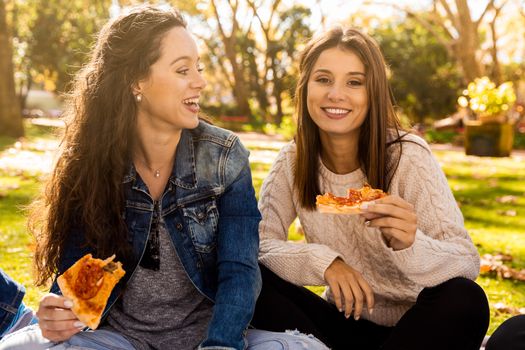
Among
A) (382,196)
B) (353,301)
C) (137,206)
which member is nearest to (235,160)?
(137,206)

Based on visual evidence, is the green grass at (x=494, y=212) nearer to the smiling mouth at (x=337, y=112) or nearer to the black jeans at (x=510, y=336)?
the black jeans at (x=510, y=336)

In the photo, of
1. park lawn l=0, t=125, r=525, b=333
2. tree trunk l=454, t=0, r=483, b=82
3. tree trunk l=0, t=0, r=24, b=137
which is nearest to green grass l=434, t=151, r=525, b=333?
park lawn l=0, t=125, r=525, b=333

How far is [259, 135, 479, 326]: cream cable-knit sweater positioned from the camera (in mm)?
2758

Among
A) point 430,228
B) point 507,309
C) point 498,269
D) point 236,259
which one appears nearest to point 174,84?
point 236,259

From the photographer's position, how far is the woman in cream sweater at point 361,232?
2646 millimetres

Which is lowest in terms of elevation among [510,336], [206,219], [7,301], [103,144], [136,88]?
[7,301]

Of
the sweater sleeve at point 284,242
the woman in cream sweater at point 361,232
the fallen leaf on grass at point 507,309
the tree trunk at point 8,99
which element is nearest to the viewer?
the woman in cream sweater at point 361,232

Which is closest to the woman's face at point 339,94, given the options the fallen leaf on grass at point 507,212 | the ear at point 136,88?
the ear at point 136,88

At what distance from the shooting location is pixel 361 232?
3.21m

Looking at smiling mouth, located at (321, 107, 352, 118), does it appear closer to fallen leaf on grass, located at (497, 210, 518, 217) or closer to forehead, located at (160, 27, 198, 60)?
forehead, located at (160, 27, 198, 60)

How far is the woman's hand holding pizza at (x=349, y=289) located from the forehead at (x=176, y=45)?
3.74 feet

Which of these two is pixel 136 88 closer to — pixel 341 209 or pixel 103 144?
pixel 103 144

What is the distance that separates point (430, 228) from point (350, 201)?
423 mm

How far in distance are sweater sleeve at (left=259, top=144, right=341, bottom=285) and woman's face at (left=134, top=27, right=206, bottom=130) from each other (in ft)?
2.73
